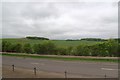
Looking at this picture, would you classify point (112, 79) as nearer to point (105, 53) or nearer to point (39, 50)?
point (105, 53)

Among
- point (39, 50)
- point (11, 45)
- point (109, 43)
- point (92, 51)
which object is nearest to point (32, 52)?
point (39, 50)

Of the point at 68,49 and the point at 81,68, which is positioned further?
the point at 68,49

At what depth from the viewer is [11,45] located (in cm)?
4531

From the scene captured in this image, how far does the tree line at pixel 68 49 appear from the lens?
3344 cm

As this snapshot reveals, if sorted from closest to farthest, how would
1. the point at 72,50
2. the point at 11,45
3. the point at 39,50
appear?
1. the point at 72,50
2. the point at 39,50
3. the point at 11,45

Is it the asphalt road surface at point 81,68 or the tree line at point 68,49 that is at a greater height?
the tree line at point 68,49

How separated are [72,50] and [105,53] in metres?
5.94

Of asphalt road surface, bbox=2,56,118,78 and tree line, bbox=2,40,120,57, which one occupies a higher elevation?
tree line, bbox=2,40,120,57

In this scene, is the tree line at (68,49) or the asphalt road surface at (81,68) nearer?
the asphalt road surface at (81,68)

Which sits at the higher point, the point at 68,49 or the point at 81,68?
the point at 68,49

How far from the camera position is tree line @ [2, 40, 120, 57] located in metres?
33.4

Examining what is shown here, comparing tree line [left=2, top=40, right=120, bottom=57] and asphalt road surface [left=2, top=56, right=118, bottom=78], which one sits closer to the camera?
asphalt road surface [left=2, top=56, right=118, bottom=78]

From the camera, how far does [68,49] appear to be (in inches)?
1502

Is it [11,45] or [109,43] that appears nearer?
[109,43]
